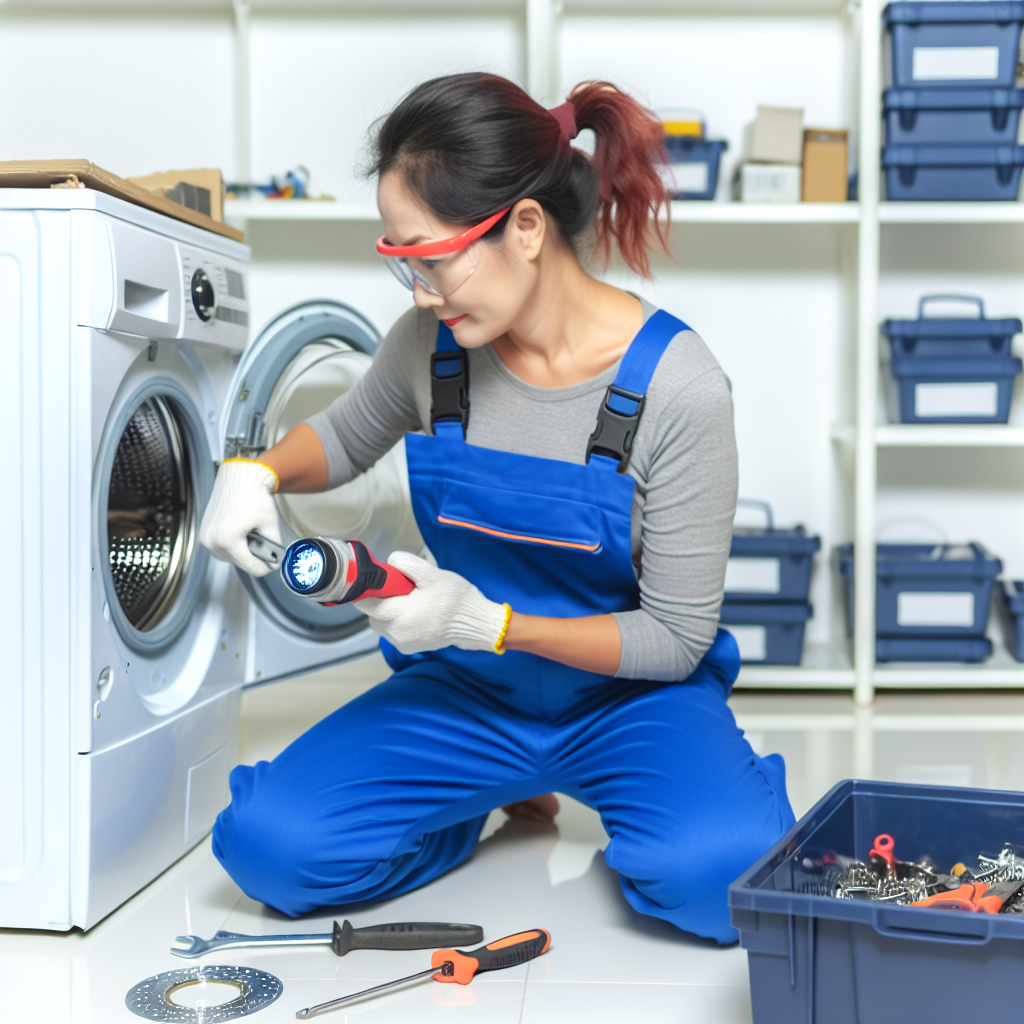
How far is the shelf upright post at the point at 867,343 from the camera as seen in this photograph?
2590mm

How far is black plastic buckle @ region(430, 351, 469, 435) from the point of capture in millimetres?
1587

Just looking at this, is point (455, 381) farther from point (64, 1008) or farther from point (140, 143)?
point (140, 143)

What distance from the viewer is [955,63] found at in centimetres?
258

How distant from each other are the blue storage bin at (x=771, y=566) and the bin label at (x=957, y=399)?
0.40 meters

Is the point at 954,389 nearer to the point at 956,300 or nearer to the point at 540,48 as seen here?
the point at 956,300

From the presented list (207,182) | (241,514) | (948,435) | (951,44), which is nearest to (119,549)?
(241,514)

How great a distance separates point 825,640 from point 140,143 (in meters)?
2.18

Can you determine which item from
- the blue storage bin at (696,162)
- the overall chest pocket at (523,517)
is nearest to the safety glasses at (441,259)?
the overall chest pocket at (523,517)

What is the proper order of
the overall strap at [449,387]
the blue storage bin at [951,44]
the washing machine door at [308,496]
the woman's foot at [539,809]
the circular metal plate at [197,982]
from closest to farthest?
the circular metal plate at [197,982] < the overall strap at [449,387] < the washing machine door at [308,496] < the woman's foot at [539,809] < the blue storage bin at [951,44]

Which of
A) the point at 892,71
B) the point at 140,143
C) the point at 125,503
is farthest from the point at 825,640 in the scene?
the point at 140,143

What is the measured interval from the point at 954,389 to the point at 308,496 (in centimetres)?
155

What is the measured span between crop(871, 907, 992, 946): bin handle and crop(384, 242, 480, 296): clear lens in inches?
32.5

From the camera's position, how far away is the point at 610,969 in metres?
1.37

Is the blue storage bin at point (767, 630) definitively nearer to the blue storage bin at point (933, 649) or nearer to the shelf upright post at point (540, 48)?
the blue storage bin at point (933, 649)
